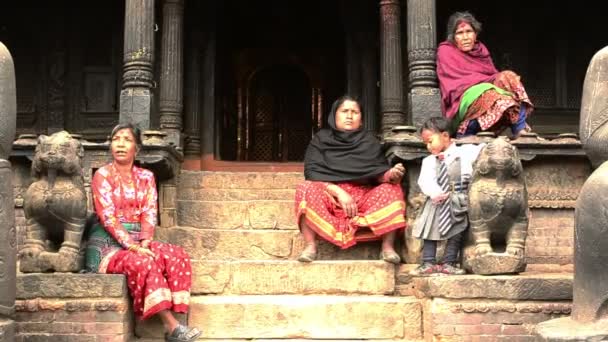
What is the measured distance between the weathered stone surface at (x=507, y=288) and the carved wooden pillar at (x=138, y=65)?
142 inches

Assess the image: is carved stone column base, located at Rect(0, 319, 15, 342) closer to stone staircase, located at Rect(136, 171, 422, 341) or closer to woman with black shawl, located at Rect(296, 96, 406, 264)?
stone staircase, located at Rect(136, 171, 422, 341)

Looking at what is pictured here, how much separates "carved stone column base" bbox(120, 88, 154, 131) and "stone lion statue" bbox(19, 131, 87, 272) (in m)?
2.16

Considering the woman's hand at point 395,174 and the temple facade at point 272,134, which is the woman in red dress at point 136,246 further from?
the woman's hand at point 395,174

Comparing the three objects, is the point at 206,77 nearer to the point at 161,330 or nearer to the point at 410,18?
the point at 410,18

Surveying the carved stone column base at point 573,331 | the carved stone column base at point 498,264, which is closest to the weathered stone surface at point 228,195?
the carved stone column base at point 498,264

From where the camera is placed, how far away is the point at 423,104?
706cm

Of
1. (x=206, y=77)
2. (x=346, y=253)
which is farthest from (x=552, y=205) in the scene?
(x=206, y=77)

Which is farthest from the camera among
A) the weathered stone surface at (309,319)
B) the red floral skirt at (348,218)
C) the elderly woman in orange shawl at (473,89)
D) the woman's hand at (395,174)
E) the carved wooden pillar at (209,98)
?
the carved wooden pillar at (209,98)

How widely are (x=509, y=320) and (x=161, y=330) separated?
231cm

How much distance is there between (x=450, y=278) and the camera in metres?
5.08

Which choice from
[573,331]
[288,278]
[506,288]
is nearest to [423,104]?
[288,278]

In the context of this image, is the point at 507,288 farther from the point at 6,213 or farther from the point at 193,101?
the point at 193,101

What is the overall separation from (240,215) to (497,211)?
2671mm

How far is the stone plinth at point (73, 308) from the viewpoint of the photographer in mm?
4953
